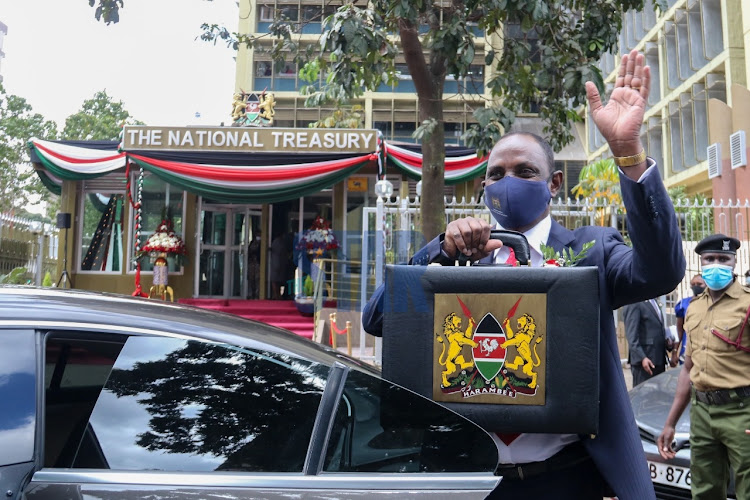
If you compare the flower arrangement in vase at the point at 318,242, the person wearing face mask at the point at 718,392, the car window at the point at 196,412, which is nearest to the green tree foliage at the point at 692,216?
the person wearing face mask at the point at 718,392

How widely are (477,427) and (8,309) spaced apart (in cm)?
123

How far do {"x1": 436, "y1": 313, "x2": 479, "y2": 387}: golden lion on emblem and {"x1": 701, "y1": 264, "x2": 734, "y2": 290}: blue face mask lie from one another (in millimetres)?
3285

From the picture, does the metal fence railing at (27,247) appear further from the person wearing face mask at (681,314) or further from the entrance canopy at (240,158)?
the person wearing face mask at (681,314)

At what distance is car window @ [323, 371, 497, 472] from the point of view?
5.28ft

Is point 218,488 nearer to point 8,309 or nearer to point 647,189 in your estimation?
point 8,309

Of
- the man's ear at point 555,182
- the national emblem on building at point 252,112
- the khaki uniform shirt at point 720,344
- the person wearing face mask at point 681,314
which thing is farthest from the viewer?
the national emblem on building at point 252,112

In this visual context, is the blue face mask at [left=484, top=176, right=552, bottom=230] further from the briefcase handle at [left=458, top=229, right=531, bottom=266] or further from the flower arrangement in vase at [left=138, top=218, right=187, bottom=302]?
the flower arrangement in vase at [left=138, top=218, right=187, bottom=302]

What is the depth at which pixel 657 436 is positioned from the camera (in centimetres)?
446

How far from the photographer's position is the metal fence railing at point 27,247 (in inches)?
527

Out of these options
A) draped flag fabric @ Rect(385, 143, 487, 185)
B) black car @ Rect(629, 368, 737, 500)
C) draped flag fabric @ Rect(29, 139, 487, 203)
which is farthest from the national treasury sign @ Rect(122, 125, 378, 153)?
black car @ Rect(629, 368, 737, 500)

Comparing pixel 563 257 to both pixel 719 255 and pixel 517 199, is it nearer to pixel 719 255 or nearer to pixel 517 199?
pixel 517 199

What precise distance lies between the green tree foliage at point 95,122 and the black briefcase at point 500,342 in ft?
97.4

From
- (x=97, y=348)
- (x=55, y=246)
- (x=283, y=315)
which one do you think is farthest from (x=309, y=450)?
(x=55, y=246)

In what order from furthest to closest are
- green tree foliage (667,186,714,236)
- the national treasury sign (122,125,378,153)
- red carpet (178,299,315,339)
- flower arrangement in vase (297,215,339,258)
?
flower arrangement in vase (297,215,339,258)
the national treasury sign (122,125,378,153)
red carpet (178,299,315,339)
green tree foliage (667,186,714,236)
